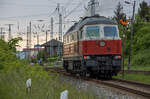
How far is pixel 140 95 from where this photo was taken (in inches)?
442

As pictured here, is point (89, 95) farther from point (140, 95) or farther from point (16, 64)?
point (16, 64)

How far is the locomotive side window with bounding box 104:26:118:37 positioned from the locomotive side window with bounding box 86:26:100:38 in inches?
19.4

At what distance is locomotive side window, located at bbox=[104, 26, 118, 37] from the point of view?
18000 mm

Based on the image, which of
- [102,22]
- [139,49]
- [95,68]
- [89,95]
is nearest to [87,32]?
[102,22]

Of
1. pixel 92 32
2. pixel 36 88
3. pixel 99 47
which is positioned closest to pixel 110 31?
pixel 92 32

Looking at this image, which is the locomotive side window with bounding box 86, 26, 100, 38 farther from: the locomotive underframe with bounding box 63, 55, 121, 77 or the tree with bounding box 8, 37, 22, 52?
the tree with bounding box 8, 37, 22, 52

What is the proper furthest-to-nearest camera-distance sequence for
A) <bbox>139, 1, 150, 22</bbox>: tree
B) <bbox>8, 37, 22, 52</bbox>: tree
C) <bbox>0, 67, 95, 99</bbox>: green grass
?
<bbox>139, 1, 150, 22</bbox>: tree, <bbox>8, 37, 22, 52</bbox>: tree, <bbox>0, 67, 95, 99</bbox>: green grass

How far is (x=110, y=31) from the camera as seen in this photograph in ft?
59.3

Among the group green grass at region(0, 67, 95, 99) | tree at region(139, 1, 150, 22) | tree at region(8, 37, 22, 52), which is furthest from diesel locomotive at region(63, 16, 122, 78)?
tree at region(139, 1, 150, 22)

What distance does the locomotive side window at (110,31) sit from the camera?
1800cm

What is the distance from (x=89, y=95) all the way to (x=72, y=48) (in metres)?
13.0

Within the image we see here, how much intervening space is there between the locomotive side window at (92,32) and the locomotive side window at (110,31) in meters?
0.49

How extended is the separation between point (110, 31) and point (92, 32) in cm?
112

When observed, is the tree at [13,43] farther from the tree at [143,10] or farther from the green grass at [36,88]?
the tree at [143,10]
